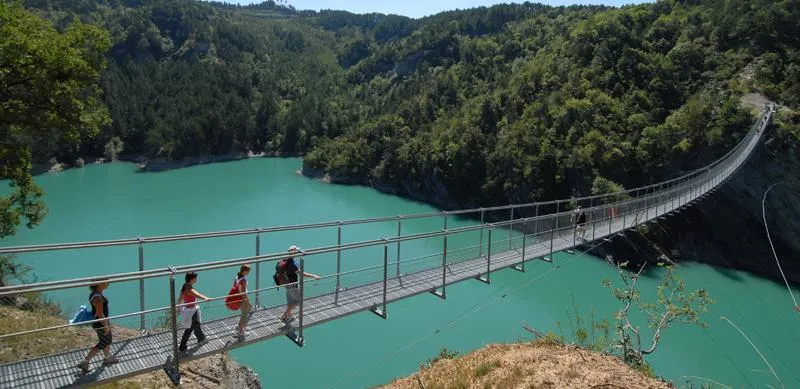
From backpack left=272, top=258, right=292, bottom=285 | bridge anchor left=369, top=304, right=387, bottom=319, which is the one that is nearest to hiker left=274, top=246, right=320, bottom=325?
backpack left=272, top=258, right=292, bottom=285

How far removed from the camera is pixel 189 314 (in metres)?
5.07

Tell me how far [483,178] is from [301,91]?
181 feet

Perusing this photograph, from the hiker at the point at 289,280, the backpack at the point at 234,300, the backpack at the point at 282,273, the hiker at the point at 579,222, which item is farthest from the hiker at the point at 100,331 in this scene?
the hiker at the point at 579,222

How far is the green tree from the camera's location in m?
7.97

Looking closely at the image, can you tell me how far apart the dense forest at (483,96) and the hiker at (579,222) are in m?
10.3

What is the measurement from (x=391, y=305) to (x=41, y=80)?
14173 millimetres

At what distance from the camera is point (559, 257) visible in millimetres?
26891

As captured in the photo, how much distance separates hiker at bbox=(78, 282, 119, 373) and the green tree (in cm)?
482

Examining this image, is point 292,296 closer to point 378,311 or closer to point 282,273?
point 282,273

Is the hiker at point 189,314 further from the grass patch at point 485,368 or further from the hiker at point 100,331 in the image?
the grass patch at point 485,368

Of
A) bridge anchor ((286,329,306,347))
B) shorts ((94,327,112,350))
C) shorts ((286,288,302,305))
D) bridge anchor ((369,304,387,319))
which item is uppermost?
shorts ((94,327,112,350))

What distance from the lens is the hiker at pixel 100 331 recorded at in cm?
449

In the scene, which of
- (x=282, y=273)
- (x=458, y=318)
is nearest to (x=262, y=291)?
(x=282, y=273)

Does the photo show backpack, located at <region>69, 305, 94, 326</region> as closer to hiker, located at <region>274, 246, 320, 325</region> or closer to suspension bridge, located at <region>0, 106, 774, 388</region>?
suspension bridge, located at <region>0, 106, 774, 388</region>
